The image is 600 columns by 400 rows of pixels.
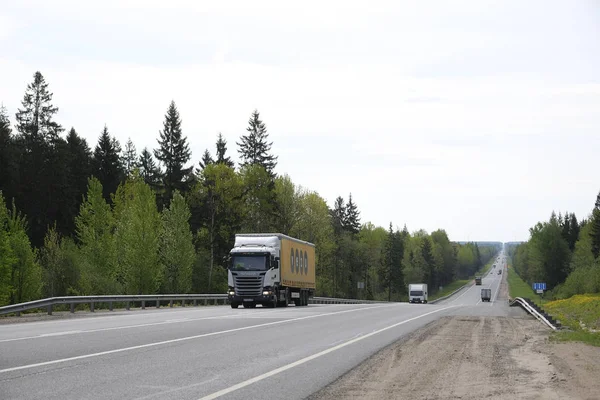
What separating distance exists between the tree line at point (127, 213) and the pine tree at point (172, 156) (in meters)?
0.12

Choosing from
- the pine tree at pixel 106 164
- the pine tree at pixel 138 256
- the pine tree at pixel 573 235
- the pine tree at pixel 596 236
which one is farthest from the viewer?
the pine tree at pixel 573 235

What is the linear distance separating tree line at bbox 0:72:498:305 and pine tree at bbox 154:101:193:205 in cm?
12

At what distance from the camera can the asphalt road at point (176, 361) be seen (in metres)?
9.74

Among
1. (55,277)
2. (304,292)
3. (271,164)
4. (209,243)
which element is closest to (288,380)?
(304,292)

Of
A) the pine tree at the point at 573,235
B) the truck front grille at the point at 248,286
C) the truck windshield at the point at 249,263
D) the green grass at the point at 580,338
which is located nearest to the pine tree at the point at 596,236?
the pine tree at the point at 573,235

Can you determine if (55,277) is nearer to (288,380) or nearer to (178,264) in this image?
(178,264)

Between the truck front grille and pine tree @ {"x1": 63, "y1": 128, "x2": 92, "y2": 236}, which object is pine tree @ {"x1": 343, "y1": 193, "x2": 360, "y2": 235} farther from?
the truck front grille

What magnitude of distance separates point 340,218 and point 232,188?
2460 inches

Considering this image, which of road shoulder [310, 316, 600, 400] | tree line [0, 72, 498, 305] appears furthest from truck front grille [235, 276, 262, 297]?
road shoulder [310, 316, 600, 400]

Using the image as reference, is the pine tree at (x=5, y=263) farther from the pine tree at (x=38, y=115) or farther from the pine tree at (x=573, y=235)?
the pine tree at (x=573, y=235)

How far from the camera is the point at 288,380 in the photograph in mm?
11047

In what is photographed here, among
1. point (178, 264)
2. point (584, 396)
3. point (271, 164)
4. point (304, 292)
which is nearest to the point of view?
point (584, 396)

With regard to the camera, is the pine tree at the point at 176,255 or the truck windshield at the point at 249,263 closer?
the truck windshield at the point at 249,263

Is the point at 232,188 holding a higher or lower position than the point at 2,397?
higher
